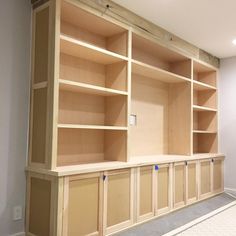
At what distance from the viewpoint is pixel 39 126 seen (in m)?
2.62

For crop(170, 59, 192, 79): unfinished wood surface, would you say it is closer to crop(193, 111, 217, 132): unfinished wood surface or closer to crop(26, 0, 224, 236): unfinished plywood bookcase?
crop(26, 0, 224, 236): unfinished plywood bookcase

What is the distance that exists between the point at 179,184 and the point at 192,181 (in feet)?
1.28

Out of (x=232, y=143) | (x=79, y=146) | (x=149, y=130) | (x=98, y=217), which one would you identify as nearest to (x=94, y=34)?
(x=79, y=146)

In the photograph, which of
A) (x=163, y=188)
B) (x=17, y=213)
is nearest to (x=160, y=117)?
(x=163, y=188)

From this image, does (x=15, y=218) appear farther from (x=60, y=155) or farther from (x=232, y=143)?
(x=232, y=143)

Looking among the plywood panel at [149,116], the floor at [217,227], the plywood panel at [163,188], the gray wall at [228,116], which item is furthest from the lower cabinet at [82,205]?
the gray wall at [228,116]

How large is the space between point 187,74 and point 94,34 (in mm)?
1837

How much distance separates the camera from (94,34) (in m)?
3.36

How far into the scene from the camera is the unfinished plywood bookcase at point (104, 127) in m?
2.51

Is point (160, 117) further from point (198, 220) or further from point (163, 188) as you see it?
point (198, 220)

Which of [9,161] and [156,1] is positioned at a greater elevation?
[156,1]

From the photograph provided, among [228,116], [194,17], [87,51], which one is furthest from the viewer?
[228,116]

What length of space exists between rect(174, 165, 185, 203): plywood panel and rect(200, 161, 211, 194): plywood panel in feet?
2.04

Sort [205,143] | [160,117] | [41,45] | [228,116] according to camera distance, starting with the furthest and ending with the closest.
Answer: [205,143]
[228,116]
[160,117]
[41,45]
